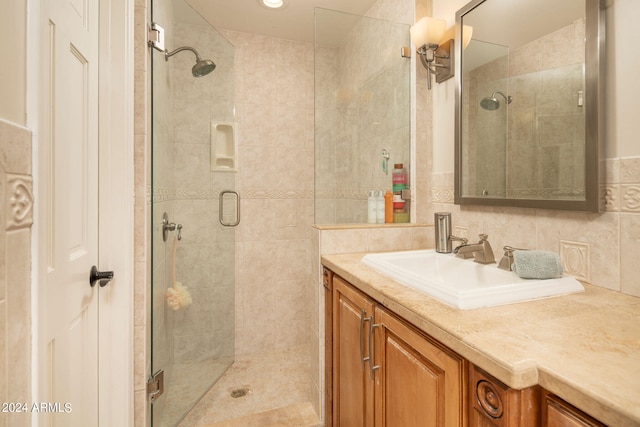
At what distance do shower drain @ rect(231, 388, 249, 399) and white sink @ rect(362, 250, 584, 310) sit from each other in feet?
4.06

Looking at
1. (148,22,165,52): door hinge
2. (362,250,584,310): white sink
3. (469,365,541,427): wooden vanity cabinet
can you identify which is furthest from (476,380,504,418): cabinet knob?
(148,22,165,52): door hinge

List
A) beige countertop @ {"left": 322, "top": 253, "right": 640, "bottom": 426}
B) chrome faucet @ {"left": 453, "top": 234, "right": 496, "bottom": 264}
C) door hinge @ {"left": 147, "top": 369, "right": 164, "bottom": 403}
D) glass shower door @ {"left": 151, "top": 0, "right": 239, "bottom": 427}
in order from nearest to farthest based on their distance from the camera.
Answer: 1. beige countertop @ {"left": 322, "top": 253, "right": 640, "bottom": 426}
2. chrome faucet @ {"left": 453, "top": 234, "right": 496, "bottom": 264}
3. door hinge @ {"left": 147, "top": 369, "right": 164, "bottom": 403}
4. glass shower door @ {"left": 151, "top": 0, "right": 239, "bottom": 427}

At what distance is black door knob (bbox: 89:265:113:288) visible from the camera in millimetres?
1052

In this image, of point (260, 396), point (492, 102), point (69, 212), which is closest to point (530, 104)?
point (492, 102)

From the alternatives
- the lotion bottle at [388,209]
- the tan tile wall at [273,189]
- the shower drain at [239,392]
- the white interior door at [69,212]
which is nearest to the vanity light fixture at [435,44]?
the lotion bottle at [388,209]

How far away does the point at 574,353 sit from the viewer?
0.55 meters

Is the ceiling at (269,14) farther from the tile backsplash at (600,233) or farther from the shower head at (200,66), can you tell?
the tile backsplash at (600,233)

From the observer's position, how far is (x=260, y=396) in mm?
1849

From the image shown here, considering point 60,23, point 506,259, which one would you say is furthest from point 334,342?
point 60,23

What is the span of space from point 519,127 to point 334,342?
1145 mm

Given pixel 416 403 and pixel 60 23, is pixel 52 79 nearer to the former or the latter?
pixel 60 23

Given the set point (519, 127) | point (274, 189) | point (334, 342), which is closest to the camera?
point (519, 127)

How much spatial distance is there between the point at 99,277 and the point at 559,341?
130 centimetres

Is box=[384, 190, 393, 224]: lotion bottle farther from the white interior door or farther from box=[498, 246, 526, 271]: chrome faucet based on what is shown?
the white interior door
